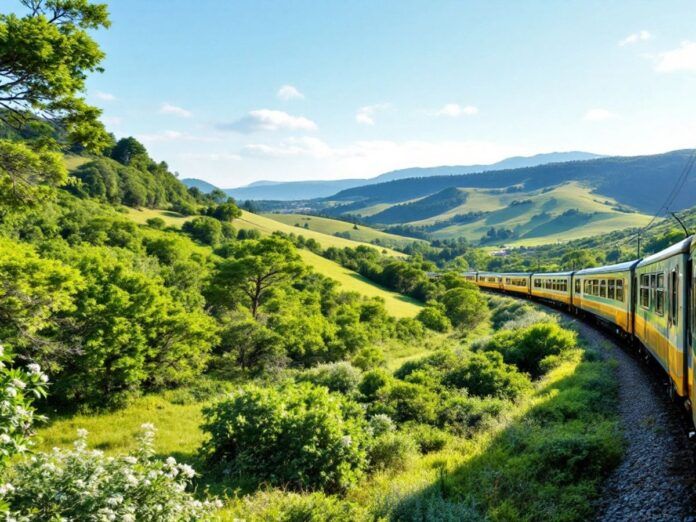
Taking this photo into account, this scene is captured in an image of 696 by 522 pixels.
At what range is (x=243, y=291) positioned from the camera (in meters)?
46.8

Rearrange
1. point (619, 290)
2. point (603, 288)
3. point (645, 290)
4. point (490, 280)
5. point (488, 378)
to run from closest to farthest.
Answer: point (645, 290) < point (488, 378) < point (619, 290) < point (603, 288) < point (490, 280)

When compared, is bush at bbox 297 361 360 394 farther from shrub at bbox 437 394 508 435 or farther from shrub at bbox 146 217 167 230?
shrub at bbox 146 217 167 230

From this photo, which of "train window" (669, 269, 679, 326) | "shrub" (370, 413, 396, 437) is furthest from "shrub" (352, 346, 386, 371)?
"train window" (669, 269, 679, 326)

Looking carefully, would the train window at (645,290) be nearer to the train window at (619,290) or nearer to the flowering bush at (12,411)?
the train window at (619,290)

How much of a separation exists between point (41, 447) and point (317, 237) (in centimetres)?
12944

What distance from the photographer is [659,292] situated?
41.5 feet

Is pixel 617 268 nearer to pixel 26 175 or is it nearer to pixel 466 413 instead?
pixel 466 413

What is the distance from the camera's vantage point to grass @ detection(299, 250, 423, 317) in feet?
267

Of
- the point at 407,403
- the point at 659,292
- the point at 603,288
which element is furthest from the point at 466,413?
the point at 603,288

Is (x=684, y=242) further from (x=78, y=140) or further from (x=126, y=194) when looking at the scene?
(x=126, y=194)

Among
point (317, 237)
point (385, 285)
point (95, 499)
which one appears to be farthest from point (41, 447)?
point (317, 237)

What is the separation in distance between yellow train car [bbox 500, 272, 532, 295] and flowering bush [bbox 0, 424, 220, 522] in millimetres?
52474

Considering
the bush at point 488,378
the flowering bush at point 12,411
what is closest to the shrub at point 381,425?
the bush at point 488,378

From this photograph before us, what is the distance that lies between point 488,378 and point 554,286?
2433cm
